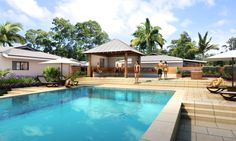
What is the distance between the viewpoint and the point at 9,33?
2814cm

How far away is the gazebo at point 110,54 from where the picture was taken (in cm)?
1941

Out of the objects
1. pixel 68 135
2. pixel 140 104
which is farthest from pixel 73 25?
pixel 68 135

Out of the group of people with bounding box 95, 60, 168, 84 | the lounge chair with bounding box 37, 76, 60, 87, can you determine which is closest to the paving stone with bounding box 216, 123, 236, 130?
the group of people with bounding box 95, 60, 168, 84

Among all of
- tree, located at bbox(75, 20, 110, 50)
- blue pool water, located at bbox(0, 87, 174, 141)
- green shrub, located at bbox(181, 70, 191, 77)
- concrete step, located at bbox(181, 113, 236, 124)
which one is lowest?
blue pool water, located at bbox(0, 87, 174, 141)

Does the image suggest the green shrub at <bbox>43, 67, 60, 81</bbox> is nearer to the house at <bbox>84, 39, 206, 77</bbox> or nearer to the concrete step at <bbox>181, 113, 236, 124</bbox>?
the house at <bbox>84, 39, 206, 77</bbox>

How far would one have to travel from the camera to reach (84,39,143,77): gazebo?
19.4m

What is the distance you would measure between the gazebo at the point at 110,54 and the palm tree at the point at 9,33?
1471 centimetres

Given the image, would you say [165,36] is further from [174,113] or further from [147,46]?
[174,113]

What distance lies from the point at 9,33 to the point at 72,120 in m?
27.4

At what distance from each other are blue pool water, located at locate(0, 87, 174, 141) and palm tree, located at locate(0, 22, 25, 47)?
22.2 metres

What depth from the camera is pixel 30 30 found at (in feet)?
134

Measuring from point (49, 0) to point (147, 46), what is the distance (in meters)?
22.2

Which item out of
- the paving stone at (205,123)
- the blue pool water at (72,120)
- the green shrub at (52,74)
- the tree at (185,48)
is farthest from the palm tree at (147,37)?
the paving stone at (205,123)

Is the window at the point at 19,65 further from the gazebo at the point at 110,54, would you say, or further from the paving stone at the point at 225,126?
the paving stone at the point at 225,126
